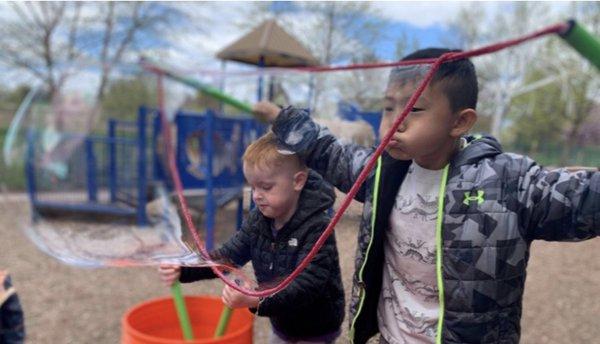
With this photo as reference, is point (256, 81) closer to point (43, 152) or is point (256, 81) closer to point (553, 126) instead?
point (43, 152)

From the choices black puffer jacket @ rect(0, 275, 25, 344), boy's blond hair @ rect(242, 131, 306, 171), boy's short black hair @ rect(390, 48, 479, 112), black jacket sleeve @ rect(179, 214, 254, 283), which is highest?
boy's short black hair @ rect(390, 48, 479, 112)

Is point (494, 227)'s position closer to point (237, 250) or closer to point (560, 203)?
point (560, 203)

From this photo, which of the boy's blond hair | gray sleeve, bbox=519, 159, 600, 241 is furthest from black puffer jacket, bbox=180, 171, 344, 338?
gray sleeve, bbox=519, 159, 600, 241

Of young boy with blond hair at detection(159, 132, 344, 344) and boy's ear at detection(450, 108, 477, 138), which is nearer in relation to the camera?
boy's ear at detection(450, 108, 477, 138)

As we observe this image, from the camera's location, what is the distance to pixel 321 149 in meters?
1.68

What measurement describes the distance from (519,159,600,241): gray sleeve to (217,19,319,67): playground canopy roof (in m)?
5.45

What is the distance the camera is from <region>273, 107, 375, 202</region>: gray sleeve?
1.63 metres

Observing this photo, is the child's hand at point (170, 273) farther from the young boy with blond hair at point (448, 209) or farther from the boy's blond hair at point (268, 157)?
the young boy with blond hair at point (448, 209)

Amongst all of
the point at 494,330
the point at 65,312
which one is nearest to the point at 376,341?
the point at 494,330

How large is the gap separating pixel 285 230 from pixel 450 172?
1.72 ft

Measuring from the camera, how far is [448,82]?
1.39 metres

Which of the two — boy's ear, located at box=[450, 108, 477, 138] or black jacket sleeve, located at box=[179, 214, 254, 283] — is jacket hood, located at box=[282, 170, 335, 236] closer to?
black jacket sleeve, located at box=[179, 214, 254, 283]

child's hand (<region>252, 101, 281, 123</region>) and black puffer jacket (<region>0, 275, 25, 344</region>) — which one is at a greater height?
child's hand (<region>252, 101, 281, 123</region>)

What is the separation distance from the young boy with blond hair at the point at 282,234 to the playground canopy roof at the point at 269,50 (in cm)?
502
